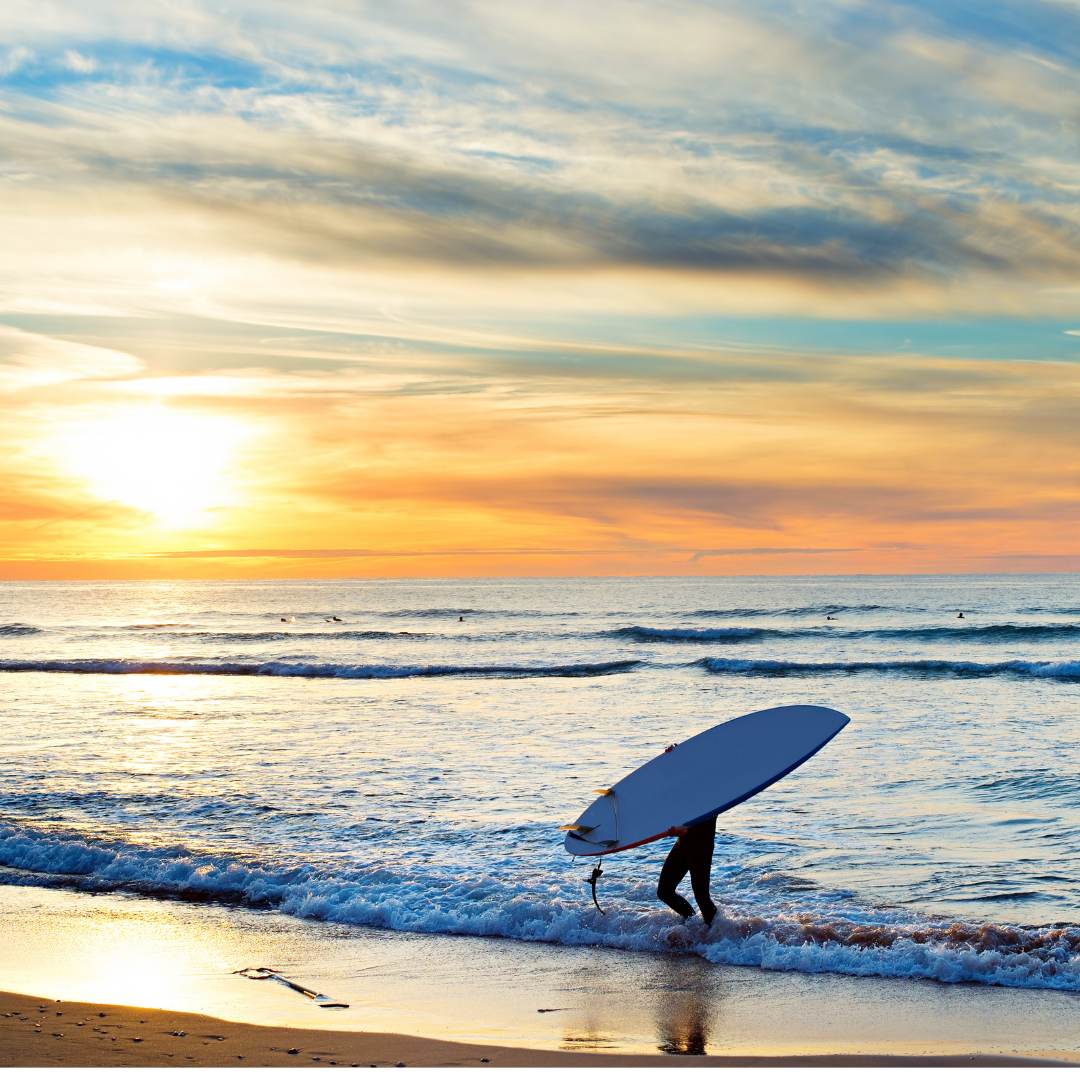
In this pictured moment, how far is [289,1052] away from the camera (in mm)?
6664

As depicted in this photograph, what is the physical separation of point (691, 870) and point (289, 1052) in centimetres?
392

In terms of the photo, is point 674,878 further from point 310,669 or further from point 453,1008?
point 310,669

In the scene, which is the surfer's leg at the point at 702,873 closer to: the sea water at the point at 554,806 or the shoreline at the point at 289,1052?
the sea water at the point at 554,806

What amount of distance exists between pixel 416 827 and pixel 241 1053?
696 centimetres

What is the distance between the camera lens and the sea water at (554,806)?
381 inches

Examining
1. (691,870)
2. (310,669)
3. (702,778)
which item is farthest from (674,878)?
(310,669)

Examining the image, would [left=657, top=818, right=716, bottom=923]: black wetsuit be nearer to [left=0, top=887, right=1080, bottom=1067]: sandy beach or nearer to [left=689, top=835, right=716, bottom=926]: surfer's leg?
[left=689, top=835, right=716, bottom=926]: surfer's leg

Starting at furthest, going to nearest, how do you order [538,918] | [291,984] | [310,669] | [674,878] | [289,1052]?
[310,669] < [538,918] < [674,878] < [291,984] < [289,1052]

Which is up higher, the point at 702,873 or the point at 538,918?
the point at 702,873

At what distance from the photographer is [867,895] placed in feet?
34.0

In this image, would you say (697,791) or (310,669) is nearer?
(697,791)

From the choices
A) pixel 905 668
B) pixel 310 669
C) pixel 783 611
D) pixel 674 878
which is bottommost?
pixel 310 669

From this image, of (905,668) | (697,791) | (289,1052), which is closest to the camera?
(289,1052)

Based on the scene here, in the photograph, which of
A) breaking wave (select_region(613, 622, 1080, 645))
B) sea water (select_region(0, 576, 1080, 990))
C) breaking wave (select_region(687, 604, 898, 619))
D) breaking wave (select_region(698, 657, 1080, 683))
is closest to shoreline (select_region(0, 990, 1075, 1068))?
sea water (select_region(0, 576, 1080, 990))
